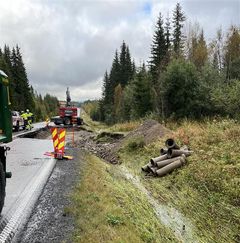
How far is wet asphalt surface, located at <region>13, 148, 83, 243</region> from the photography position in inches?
232

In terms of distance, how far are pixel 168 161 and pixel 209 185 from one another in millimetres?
3396

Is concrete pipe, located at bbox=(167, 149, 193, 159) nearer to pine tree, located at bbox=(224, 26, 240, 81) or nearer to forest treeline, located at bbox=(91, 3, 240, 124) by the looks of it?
forest treeline, located at bbox=(91, 3, 240, 124)

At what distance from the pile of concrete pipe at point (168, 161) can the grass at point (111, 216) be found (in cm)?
370

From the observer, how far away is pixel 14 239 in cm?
574

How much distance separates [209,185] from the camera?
37.0ft

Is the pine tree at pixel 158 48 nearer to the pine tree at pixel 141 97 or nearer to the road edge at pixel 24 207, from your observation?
the pine tree at pixel 141 97

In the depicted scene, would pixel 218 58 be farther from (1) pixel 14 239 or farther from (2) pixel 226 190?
(1) pixel 14 239

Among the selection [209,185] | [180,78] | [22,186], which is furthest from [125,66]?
[22,186]

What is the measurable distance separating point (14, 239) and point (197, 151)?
10.7 m

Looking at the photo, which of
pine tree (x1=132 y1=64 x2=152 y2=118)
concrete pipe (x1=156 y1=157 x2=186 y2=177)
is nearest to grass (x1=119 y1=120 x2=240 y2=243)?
concrete pipe (x1=156 y1=157 x2=186 y2=177)

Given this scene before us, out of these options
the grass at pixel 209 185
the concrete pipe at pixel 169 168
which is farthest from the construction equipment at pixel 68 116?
the concrete pipe at pixel 169 168

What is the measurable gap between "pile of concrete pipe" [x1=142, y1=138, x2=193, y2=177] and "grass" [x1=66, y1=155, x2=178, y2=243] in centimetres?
370

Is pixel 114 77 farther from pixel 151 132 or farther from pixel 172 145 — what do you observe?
pixel 172 145

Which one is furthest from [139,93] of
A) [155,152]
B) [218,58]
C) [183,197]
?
[183,197]
